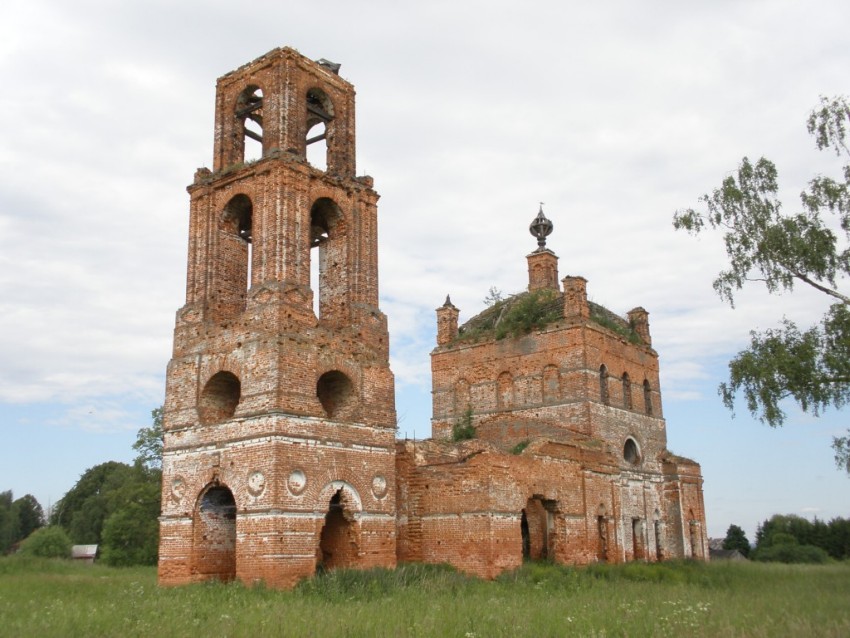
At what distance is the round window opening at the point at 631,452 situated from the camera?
26.2 metres

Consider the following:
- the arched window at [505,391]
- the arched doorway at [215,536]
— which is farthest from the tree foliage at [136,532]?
the arched doorway at [215,536]

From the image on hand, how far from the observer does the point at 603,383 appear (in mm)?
25609

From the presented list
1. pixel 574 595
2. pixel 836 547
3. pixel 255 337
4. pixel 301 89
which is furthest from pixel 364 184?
pixel 836 547

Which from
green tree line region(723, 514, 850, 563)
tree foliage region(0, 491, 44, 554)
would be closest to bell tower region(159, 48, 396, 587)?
green tree line region(723, 514, 850, 563)

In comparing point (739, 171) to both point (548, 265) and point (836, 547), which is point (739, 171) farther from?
point (836, 547)

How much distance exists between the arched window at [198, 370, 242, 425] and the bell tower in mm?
31

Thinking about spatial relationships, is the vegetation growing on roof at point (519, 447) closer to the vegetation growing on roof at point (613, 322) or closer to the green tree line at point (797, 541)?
the vegetation growing on roof at point (613, 322)

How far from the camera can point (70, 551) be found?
43.2 metres

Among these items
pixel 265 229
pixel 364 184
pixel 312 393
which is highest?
pixel 364 184

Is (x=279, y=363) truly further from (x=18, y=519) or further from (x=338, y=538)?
(x=18, y=519)

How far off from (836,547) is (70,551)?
150ft

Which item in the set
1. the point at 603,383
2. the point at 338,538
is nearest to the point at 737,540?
the point at 603,383

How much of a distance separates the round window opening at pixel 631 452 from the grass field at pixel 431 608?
25.1ft

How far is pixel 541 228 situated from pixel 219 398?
1497cm
